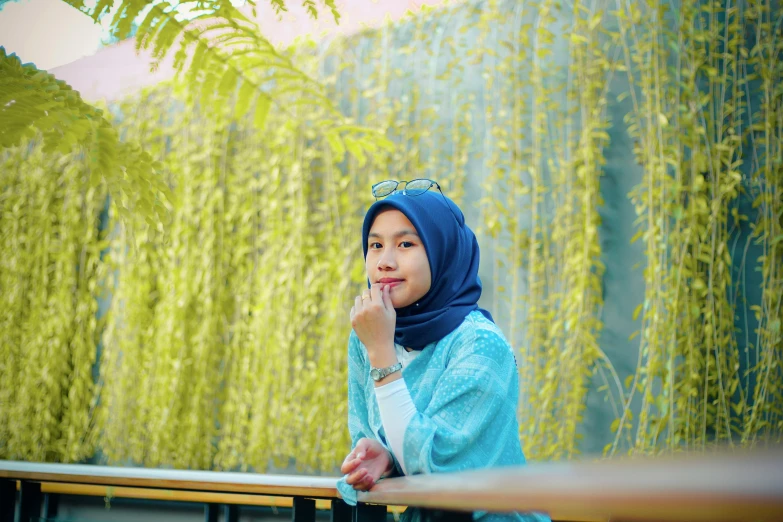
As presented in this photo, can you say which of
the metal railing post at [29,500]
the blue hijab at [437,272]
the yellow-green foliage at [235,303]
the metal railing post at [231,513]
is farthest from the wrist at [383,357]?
the yellow-green foliage at [235,303]

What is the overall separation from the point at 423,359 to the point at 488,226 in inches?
76.7

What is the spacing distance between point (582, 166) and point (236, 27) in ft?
5.60

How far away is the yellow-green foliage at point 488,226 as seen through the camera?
9.10ft

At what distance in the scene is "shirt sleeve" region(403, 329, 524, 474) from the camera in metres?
1.20

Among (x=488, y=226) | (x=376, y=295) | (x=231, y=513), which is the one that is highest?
(x=488, y=226)

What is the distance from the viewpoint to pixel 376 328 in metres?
1.32

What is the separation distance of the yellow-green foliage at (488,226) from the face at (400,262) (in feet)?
2.31

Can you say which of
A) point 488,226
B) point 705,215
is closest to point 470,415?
point 705,215

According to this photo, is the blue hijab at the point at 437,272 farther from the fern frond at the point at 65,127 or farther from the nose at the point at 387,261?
the fern frond at the point at 65,127

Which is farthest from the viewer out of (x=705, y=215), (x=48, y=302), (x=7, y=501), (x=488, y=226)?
(x=48, y=302)

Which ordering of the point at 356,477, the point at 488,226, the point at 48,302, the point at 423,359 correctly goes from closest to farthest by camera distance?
1. the point at 356,477
2. the point at 423,359
3. the point at 488,226
4. the point at 48,302

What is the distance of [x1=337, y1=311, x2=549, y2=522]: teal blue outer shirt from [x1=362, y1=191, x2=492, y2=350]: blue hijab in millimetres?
32

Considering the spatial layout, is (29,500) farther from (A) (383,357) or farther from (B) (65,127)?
(A) (383,357)

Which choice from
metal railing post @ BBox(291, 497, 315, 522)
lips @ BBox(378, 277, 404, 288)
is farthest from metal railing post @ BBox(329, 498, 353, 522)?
lips @ BBox(378, 277, 404, 288)
